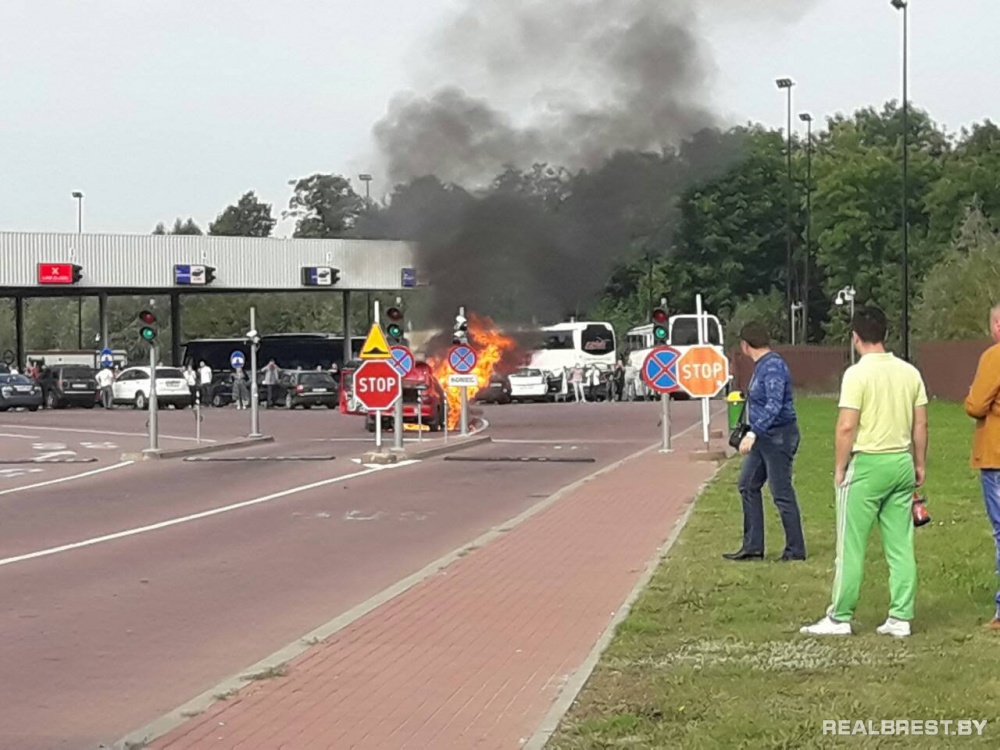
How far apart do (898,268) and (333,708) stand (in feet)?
231

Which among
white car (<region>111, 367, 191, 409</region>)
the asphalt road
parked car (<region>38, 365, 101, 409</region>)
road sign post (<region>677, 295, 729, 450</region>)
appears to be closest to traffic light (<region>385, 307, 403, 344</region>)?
the asphalt road

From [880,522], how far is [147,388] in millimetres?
51562

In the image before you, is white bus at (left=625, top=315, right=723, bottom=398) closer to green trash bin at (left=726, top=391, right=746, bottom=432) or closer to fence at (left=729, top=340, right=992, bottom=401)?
fence at (left=729, top=340, right=992, bottom=401)

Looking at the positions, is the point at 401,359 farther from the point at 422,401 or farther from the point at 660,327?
the point at 422,401

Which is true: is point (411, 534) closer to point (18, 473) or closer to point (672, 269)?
point (18, 473)

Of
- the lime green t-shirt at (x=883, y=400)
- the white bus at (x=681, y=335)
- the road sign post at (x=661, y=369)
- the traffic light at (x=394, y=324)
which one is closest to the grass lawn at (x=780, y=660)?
the lime green t-shirt at (x=883, y=400)

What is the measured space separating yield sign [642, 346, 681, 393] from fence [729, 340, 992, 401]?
13479mm

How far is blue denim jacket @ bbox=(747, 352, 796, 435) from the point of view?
12.4m

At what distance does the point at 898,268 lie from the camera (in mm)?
75250

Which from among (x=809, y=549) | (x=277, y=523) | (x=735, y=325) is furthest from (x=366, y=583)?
(x=735, y=325)

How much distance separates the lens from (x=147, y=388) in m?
58.5

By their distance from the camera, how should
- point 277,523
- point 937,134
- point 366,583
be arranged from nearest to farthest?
1. point 366,583
2. point 277,523
3. point 937,134

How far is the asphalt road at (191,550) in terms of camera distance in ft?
30.0

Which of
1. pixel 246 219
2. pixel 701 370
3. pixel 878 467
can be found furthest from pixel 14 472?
pixel 246 219
